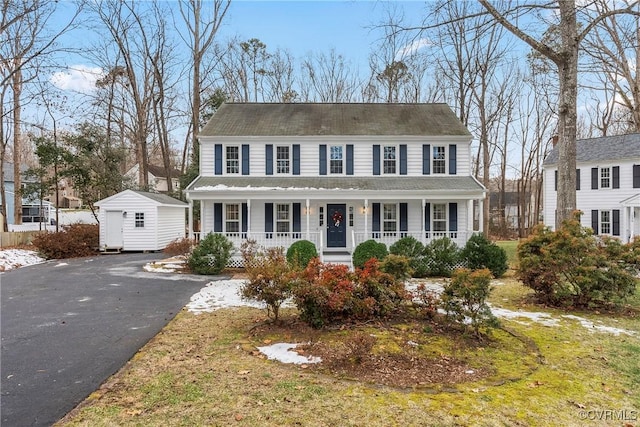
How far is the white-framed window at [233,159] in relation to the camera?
16.2 meters

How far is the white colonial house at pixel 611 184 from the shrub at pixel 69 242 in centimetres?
2421

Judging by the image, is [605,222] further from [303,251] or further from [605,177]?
[303,251]

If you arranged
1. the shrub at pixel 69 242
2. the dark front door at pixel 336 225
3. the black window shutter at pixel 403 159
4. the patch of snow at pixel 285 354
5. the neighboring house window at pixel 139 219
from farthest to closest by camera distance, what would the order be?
the neighboring house window at pixel 139 219 → the shrub at pixel 69 242 → the black window shutter at pixel 403 159 → the dark front door at pixel 336 225 → the patch of snow at pixel 285 354

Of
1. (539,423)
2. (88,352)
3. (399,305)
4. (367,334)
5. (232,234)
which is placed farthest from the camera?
(232,234)

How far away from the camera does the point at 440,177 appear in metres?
16.2

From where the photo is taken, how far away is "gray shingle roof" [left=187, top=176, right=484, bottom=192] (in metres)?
14.7

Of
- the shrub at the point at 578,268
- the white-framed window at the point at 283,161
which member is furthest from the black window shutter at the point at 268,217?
the shrub at the point at 578,268

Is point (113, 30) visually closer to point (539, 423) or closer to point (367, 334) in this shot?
point (367, 334)

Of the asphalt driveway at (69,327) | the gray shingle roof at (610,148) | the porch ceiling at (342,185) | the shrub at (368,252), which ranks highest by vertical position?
the gray shingle roof at (610,148)

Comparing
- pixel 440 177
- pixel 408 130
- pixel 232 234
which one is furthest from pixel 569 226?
pixel 232 234

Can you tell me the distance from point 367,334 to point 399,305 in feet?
4.51

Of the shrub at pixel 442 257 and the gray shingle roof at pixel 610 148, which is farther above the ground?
the gray shingle roof at pixel 610 148

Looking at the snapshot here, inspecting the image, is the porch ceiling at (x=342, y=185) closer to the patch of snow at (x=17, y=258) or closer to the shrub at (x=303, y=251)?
the shrub at (x=303, y=251)

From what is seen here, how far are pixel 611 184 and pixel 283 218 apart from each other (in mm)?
19042
